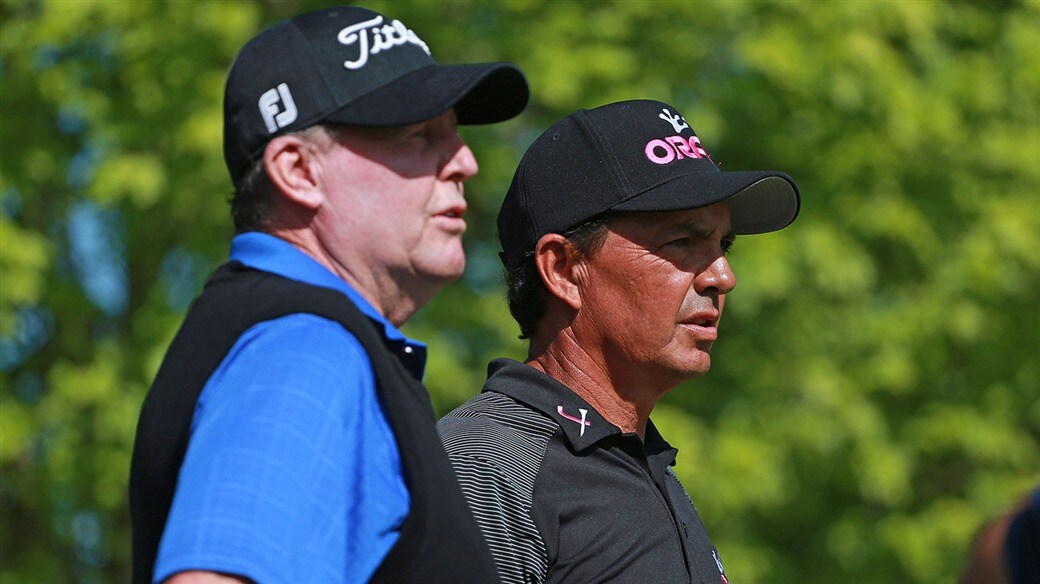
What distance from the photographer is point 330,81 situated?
1.95 meters

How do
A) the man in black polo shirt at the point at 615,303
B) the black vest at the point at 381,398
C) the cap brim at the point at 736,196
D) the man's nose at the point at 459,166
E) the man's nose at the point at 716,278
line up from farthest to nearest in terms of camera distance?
1. the man's nose at the point at 716,278
2. the cap brim at the point at 736,196
3. the man in black polo shirt at the point at 615,303
4. the man's nose at the point at 459,166
5. the black vest at the point at 381,398

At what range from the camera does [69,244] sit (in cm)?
880

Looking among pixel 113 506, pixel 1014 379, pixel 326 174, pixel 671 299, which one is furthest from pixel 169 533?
pixel 1014 379

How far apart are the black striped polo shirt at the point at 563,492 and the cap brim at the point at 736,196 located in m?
0.43

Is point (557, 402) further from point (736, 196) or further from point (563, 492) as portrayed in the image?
point (736, 196)

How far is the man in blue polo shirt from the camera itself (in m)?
A: 1.61

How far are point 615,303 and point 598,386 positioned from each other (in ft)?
0.59

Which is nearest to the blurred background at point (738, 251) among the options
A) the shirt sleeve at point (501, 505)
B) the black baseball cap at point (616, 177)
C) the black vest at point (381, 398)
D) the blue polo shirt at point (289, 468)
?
the black baseball cap at point (616, 177)

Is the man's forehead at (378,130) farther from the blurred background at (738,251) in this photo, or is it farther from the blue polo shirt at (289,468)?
the blurred background at (738,251)

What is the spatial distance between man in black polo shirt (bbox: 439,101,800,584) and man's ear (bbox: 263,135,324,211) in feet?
2.82

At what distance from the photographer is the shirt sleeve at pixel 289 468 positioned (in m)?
1.58

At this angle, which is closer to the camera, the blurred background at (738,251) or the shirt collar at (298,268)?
the shirt collar at (298,268)

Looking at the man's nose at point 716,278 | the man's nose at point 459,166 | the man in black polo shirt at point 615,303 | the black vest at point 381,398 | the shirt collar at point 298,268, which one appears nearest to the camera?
the black vest at point 381,398

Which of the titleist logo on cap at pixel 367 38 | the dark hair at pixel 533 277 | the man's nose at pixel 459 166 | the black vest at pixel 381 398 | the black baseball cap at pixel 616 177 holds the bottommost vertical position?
the dark hair at pixel 533 277
